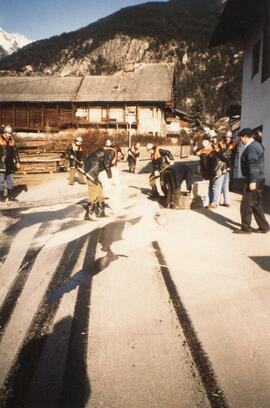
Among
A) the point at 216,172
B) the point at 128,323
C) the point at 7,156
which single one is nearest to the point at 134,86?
the point at 7,156

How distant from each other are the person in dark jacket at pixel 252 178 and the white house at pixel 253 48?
6106 mm

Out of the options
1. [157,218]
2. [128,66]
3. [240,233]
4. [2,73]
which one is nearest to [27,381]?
[240,233]

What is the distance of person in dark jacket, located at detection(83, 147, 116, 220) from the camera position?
841cm

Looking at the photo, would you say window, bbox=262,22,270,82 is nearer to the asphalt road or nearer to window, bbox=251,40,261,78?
window, bbox=251,40,261,78

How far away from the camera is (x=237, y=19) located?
44.3 feet

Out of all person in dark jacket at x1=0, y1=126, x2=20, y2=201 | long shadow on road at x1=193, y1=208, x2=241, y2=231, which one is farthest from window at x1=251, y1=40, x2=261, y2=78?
person in dark jacket at x1=0, y1=126, x2=20, y2=201

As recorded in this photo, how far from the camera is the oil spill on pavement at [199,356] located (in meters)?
2.48

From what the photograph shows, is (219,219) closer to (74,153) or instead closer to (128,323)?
(128,323)

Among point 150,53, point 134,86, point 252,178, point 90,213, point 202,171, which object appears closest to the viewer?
point 252,178

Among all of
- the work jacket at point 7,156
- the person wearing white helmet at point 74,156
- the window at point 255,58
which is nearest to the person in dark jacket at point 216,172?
the work jacket at point 7,156

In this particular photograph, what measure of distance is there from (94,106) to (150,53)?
9241 cm

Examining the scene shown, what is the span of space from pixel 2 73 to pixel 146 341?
9578 cm

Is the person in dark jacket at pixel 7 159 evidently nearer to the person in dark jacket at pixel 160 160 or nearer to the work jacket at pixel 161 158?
the person in dark jacket at pixel 160 160

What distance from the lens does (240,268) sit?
4.98 metres
